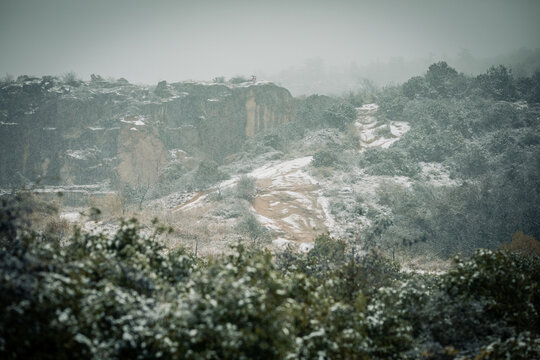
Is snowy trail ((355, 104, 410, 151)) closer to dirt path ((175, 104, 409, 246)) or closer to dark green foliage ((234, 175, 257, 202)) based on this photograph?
dirt path ((175, 104, 409, 246))

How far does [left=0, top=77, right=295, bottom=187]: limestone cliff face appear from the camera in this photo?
54750 millimetres

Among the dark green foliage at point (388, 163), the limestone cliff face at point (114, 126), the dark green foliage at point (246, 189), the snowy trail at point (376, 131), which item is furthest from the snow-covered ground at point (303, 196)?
the limestone cliff face at point (114, 126)

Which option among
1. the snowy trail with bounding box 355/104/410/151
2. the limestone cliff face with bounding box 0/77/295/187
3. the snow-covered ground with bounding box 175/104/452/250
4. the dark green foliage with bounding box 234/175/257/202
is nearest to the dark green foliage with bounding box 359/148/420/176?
the snow-covered ground with bounding box 175/104/452/250

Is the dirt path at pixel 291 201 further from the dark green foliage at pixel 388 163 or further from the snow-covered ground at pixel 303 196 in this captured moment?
the dark green foliage at pixel 388 163

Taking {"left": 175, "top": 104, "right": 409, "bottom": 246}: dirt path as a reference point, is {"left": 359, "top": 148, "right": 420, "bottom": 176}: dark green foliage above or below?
above

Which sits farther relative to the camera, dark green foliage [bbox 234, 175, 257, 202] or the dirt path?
dark green foliage [bbox 234, 175, 257, 202]

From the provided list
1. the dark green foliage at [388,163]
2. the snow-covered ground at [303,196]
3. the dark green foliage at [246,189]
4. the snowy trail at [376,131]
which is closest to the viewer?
the snow-covered ground at [303,196]

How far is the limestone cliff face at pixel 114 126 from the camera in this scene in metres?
54.8

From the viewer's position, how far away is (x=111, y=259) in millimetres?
5918

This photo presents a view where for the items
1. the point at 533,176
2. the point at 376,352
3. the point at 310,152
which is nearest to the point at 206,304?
the point at 376,352

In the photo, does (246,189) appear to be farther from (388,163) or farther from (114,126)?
(114,126)

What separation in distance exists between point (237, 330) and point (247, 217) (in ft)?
91.8

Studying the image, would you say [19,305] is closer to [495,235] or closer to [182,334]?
[182,334]

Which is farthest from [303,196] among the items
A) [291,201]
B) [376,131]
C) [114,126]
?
[114,126]
